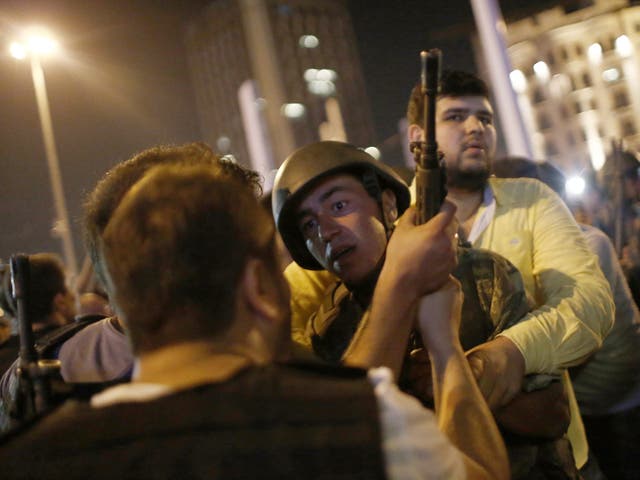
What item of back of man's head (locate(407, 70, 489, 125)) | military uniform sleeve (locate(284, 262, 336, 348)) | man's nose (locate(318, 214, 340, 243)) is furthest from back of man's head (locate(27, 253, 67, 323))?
back of man's head (locate(407, 70, 489, 125))

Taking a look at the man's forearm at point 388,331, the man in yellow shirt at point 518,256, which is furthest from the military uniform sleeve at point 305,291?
the man's forearm at point 388,331

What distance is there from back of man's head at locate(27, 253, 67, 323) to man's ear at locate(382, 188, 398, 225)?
2.30m

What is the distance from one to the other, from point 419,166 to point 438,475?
952 mm

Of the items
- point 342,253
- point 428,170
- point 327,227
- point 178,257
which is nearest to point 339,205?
point 327,227

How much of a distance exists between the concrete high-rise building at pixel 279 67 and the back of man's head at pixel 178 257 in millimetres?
70724

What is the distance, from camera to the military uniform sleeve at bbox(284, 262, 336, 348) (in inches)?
105

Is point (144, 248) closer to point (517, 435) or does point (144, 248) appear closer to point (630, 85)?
point (517, 435)

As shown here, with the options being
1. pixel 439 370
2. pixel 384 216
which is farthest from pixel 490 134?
pixel 439 370

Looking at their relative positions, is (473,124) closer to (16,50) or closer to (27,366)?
(27,366)

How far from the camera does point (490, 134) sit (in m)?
3.33

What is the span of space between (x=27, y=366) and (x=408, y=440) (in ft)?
4.81

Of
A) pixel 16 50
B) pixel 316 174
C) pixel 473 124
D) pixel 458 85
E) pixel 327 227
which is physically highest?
pixel 16 50

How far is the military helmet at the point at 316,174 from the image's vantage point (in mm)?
2514

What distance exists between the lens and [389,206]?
8.65ft
